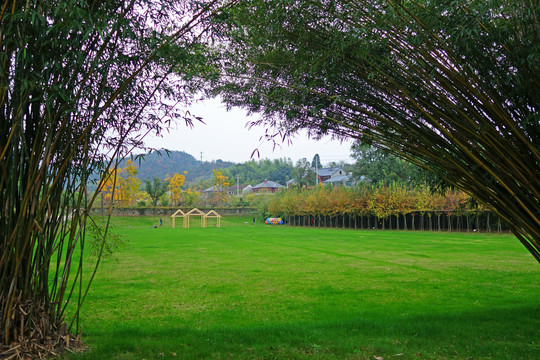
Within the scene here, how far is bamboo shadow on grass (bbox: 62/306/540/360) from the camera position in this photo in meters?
4.08

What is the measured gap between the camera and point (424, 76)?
4.23 meters

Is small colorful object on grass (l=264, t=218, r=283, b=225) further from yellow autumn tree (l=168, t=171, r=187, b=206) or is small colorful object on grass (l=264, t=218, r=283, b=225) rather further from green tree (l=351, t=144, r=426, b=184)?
yellow autumn tree (l=168, t=171, r=187, b=206)

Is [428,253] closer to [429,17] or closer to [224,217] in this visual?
[429,17]

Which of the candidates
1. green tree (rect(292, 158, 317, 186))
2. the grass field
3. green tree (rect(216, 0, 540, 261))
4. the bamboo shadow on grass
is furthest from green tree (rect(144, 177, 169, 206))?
green tree (rect(216, 0, 540, 261))

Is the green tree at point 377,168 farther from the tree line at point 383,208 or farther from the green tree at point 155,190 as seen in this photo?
the green tree at point 155,190

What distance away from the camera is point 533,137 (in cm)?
434

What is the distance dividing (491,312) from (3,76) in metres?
6.20

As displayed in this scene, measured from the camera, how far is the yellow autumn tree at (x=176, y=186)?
146 feet

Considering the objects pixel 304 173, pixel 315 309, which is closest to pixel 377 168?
pixel 304 173

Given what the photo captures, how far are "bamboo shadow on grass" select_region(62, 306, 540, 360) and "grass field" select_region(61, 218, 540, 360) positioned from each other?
0.04 ft

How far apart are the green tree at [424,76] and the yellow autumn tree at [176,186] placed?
40.5 meters

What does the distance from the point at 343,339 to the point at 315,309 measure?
174 cm

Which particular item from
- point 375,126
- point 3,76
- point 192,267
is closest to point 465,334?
point 375,126

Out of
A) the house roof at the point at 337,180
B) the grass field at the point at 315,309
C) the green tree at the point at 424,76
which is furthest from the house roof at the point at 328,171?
the green tree at the point at 424,76
